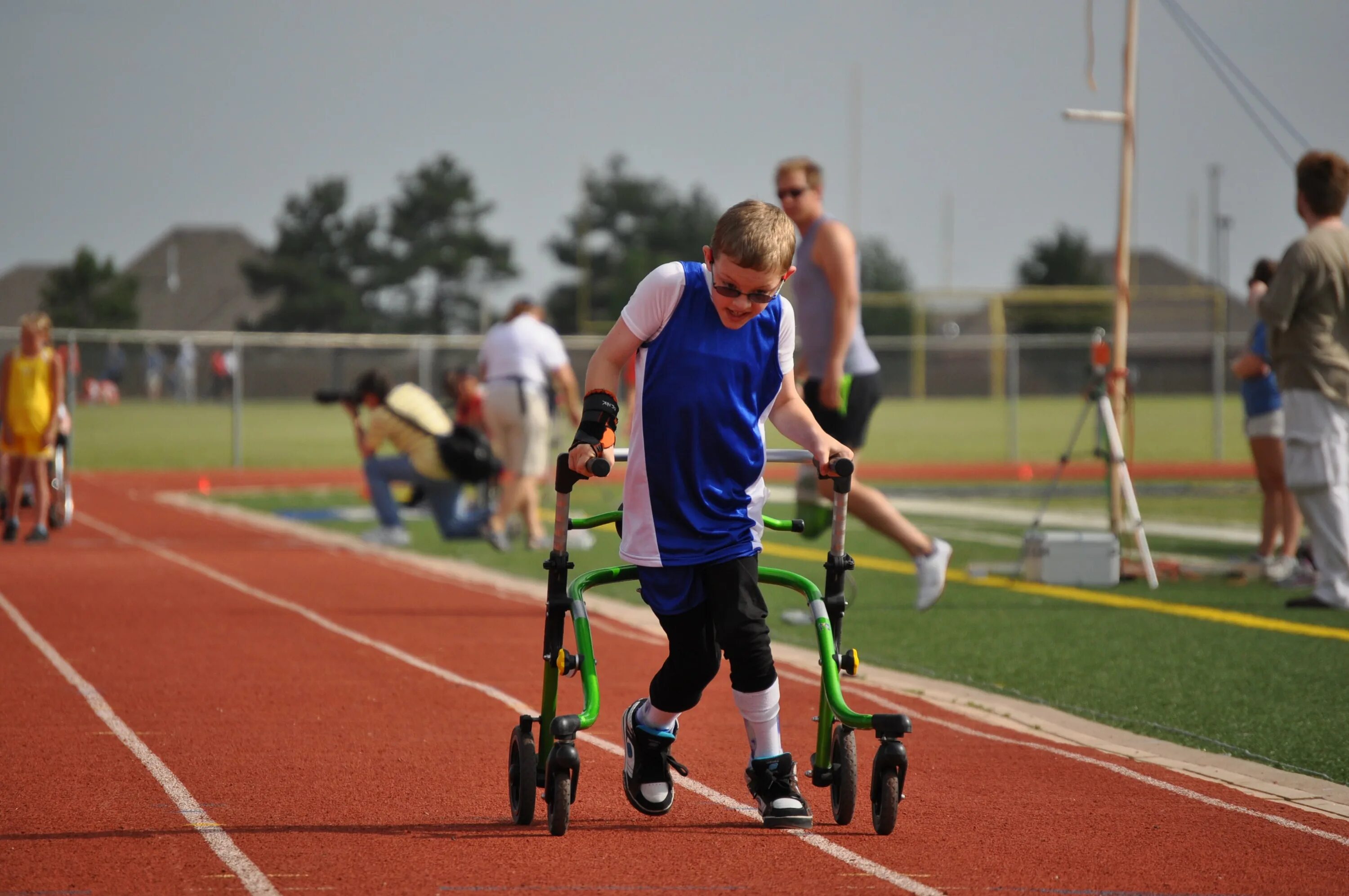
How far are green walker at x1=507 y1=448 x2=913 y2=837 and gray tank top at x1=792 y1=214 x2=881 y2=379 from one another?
4038 millimetres

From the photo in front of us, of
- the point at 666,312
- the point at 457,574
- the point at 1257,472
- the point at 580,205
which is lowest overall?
the point at 457,574

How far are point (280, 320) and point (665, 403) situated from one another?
70.7 m

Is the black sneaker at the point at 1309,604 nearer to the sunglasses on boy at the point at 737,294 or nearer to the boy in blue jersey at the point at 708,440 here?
the boy in blue jersey at the point at 708,440

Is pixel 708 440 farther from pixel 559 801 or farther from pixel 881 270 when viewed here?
pixel 881 270

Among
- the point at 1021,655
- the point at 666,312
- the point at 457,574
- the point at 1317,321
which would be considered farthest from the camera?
the point at 457,574

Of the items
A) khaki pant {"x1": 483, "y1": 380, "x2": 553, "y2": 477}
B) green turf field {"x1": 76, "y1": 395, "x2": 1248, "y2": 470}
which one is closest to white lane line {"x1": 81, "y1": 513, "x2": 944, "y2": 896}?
khaki pant {"x1": 483, "y1": 380, "x2": 553, "y2": 477}

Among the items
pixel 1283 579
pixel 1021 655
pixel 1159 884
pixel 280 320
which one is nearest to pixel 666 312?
pixel 1159 884

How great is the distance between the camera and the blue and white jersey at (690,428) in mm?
4414

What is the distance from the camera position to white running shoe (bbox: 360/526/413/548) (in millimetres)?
14047

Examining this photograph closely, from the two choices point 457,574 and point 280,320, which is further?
point 280,320

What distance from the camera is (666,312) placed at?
4449 mm

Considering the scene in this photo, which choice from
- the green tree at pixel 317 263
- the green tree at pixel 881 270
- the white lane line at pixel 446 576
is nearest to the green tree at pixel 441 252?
the green tree at pixel 317 263

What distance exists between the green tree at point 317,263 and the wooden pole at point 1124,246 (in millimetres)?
61192

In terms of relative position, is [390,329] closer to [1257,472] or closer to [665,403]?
[1257,472]
